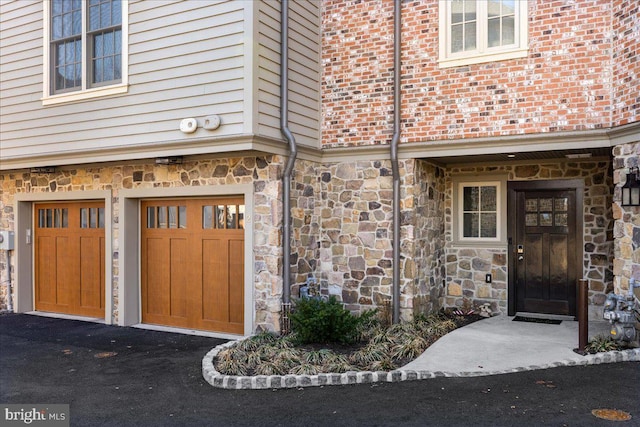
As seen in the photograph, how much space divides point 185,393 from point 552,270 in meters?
5.98

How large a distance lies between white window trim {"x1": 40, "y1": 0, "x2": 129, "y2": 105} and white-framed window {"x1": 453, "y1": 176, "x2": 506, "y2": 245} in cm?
554

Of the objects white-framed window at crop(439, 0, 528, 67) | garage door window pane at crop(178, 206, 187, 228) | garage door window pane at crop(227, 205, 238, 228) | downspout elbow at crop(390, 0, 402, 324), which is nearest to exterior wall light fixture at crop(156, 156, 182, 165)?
garage door window pane at crop(178, 206, 187, 228)

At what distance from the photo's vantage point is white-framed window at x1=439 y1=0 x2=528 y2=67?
280 inches

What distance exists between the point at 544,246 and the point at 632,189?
7.53ft

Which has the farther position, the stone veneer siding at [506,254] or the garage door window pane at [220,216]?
the garage door window pane at [220,216]

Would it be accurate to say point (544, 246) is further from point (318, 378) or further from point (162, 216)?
point (162, 216)

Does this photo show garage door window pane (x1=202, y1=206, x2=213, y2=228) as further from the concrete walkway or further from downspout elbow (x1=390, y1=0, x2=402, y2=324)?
the concrete walkway

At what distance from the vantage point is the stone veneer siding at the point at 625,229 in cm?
644

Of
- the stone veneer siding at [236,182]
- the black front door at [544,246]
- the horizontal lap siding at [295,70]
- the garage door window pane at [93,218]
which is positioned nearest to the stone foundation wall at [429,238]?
the black front door at [544,246]

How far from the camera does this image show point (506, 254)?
875cm

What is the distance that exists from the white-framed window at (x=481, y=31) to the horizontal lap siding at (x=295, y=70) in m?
1.93

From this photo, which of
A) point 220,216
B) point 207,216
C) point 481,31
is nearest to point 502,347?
point 481,31

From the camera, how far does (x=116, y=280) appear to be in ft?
29.4

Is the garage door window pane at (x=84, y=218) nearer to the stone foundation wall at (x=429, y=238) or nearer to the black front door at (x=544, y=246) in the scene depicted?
the stone foundation wall at (x=429, y=238)
